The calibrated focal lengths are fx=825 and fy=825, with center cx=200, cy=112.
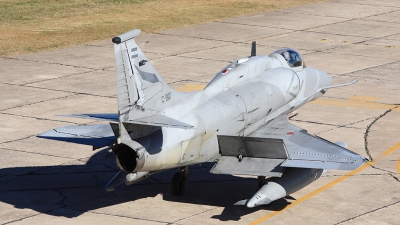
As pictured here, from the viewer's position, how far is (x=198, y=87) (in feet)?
90.0

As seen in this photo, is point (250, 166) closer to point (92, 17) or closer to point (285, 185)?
point (285, 185)

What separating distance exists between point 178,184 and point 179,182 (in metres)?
0.05

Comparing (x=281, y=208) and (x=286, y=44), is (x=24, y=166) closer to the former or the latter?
(x=281, y=208)

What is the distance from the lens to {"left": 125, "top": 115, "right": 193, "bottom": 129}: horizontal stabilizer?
49.6ft

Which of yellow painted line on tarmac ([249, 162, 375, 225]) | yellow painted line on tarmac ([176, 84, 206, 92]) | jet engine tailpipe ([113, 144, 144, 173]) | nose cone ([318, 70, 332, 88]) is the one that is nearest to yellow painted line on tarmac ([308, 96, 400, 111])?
yellow painted line on tarmac ([176, 84, 206, 92])

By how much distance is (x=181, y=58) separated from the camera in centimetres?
3181

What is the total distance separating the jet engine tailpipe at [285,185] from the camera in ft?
53.7

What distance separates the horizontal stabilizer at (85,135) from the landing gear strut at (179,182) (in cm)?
158

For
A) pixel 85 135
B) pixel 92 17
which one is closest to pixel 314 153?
pixel 85 135

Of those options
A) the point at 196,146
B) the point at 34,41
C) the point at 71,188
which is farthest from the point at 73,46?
the point at 196,146

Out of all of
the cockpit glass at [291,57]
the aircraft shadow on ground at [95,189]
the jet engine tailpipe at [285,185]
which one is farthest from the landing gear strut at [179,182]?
the cockpit glass at [291,57]

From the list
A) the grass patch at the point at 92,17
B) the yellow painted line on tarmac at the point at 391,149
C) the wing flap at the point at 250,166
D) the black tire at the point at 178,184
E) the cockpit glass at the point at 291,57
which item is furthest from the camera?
the grass patch at the point at 92,17

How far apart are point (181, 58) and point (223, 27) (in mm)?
6310

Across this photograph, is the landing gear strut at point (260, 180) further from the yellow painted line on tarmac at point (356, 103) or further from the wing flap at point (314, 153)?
the yellow painted line on tarmac at point (356, 103)
